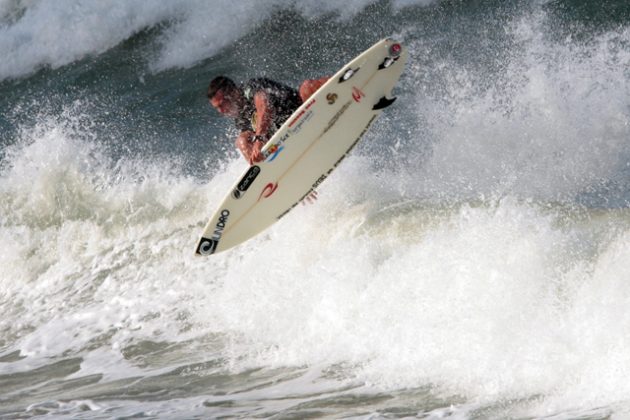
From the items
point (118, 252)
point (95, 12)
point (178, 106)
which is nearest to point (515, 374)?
point (118, 252)

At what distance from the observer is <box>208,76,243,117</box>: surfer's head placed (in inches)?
320

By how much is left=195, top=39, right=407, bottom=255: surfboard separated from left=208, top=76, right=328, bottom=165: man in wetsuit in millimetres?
152

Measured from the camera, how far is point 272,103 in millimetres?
8297

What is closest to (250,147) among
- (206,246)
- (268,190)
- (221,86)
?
(268,190)

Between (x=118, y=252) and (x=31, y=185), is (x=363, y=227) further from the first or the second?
(x=31, y=185)

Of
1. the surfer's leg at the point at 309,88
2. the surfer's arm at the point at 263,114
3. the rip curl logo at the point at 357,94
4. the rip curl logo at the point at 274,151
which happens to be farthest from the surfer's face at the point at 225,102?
the rip curl logo at the point at 357,94

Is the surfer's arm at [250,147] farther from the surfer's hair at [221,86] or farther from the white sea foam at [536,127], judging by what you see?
the white sea foam at [536,127]

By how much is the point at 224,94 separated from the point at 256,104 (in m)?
0.29

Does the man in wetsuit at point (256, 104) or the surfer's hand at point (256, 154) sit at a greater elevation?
the man in wetsuit at point (256, 104)

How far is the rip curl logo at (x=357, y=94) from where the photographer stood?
8433 millimetres

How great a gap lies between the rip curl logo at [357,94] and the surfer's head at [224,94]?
100cm

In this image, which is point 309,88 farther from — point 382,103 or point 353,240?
point 353,240

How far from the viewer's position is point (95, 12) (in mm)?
17203

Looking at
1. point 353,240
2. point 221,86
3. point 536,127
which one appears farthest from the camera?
point 536,127
